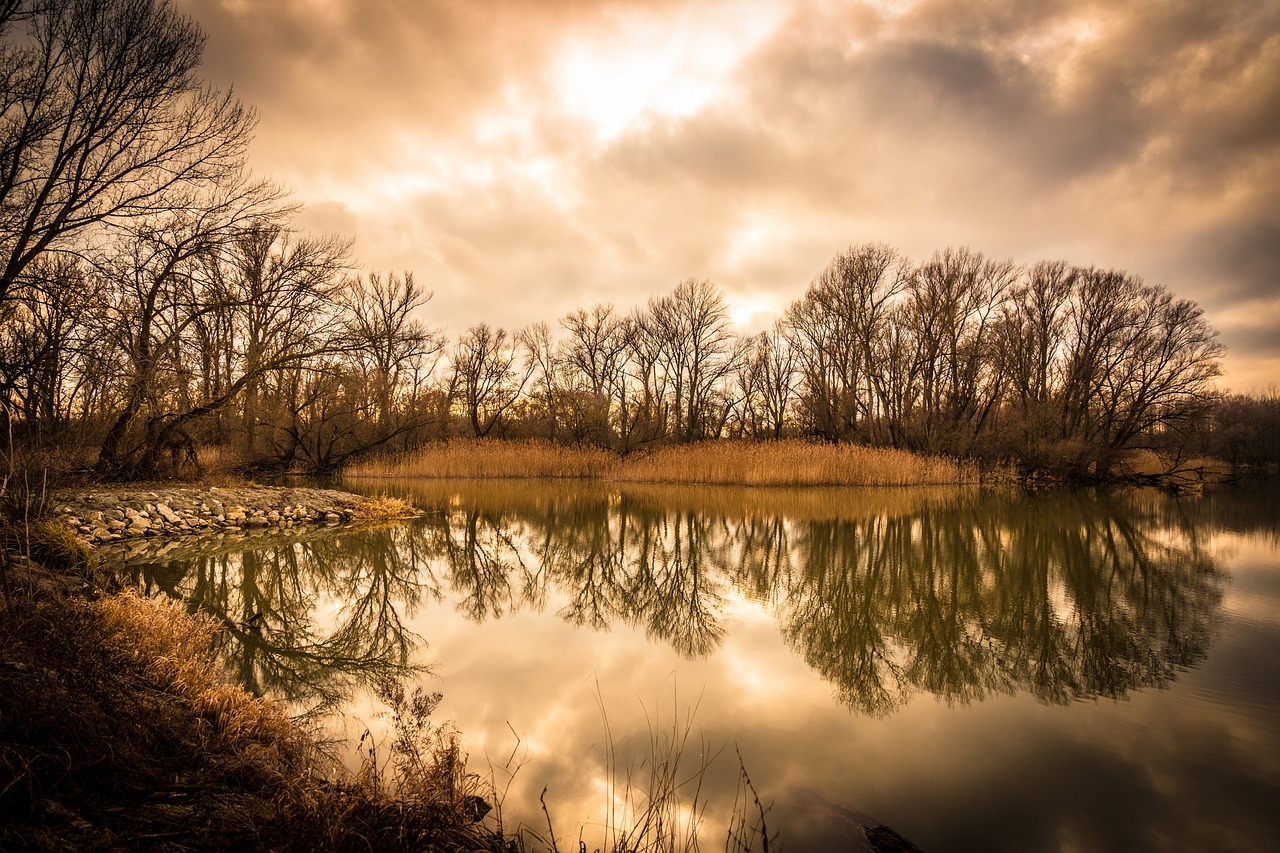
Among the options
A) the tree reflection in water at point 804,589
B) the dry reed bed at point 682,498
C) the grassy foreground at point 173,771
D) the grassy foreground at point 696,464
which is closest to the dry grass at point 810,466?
the grassy foreground at point 696,464

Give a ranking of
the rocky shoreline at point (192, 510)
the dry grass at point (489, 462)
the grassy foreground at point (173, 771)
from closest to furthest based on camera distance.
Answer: the grassy foreground at point (173, 771)
the rocky shoreline at point (192, 510)
the dry grass at point (489, 462)

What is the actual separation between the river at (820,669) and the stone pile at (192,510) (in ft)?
4.91

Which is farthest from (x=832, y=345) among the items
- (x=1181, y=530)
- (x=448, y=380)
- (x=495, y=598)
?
(x=495, y=598)

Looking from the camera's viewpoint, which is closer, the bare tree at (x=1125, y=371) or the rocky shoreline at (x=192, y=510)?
the rocky shoreline at (x=192, y=510)

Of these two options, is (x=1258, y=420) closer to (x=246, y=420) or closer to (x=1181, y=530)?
(x=1181, y=530)

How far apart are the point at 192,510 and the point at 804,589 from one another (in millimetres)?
10470

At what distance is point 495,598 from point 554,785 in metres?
4.10

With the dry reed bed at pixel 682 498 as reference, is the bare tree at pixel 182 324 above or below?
above

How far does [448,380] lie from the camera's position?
3728 centimetres

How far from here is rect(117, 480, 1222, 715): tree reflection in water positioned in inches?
173

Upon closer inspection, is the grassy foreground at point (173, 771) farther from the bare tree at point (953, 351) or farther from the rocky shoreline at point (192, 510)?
the bare tree at point (953, 351)

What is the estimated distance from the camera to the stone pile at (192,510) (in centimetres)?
884

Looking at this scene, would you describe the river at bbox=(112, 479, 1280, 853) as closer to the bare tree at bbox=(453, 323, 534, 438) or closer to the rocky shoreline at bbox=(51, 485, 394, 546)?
the rocky shoreline at bbox=(51, 485, 394, 546)

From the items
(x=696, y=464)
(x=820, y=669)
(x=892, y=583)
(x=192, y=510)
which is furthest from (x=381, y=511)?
(x=696, y=464)
